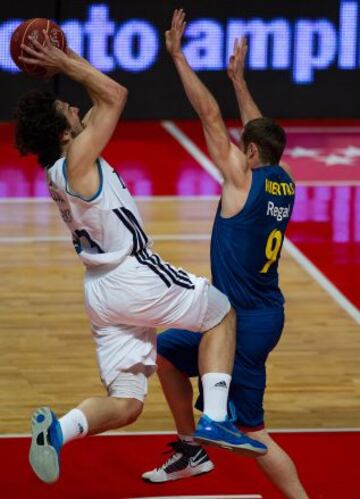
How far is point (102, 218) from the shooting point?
261 inches

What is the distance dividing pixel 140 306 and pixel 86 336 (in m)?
3.24

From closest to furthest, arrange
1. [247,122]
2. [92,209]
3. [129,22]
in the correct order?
[92,209], [247,122], [129,22]

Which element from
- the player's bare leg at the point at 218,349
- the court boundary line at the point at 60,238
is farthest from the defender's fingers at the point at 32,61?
the court boundary line at the point at 60,238

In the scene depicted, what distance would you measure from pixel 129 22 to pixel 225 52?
109cm

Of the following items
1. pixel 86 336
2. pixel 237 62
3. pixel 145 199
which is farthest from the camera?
pixel 145 199

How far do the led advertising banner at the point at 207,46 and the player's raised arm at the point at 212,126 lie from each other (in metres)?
9.05

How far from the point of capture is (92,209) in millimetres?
6605

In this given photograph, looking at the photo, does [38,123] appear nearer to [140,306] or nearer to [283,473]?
[140,306]

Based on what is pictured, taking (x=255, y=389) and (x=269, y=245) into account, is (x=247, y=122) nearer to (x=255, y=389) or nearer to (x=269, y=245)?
(x=269, y=245)

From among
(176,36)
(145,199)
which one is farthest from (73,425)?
(145,199)

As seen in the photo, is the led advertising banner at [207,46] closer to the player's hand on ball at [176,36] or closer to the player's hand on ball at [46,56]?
the player's hand on ball at [176,36]

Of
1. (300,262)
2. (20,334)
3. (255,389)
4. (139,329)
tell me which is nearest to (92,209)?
(139,329)

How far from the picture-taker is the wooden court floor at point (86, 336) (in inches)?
338

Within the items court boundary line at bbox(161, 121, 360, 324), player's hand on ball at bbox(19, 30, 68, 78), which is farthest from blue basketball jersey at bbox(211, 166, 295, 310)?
court boundary line at bbox(161, 121, 360, 324)
